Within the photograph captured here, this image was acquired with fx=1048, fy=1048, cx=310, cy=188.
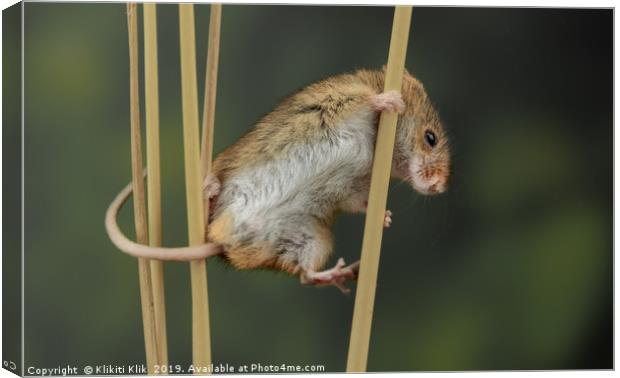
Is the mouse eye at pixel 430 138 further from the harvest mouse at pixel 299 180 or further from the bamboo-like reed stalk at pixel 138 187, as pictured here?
the bamboo-like reed stalk at pixel 138 187

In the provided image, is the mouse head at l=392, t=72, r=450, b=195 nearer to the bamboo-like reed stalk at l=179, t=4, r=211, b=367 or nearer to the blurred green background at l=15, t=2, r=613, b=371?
the blurred green background at l=15, t=2, r=613, b=371

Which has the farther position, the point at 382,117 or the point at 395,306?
the point at 395,306

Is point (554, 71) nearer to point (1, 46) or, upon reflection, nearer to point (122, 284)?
point (122, 284)

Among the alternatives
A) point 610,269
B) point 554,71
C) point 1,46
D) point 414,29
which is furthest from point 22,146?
point 610,269

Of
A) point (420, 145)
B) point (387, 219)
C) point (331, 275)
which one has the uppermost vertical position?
point (420, 145)

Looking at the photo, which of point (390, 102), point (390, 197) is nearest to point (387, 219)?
point (390, 197)

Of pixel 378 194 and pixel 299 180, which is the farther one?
pixel 299 180

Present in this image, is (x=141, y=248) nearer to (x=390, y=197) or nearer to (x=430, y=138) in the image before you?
(x=390, y=197)

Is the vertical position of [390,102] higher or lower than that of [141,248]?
higher
